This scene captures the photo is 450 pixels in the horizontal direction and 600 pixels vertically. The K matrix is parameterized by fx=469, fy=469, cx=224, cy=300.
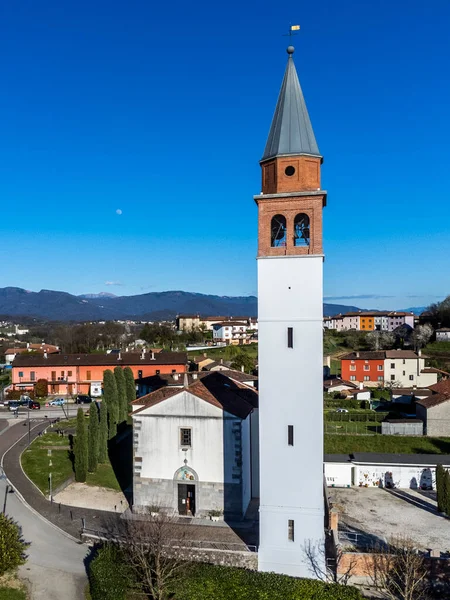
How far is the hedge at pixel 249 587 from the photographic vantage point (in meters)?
17.3

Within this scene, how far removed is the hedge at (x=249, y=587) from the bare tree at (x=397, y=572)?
7.09 feet

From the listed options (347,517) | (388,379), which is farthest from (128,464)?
(388,379)

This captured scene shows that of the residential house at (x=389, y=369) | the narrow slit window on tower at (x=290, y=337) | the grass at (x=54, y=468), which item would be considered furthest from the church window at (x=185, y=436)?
the residential house at (x=389, y=369)

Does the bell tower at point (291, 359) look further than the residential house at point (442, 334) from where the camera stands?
No

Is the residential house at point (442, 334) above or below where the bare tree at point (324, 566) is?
above

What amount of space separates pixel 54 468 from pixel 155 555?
16.9 metres

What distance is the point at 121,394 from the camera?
146 ft

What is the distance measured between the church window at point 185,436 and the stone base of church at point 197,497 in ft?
6.92

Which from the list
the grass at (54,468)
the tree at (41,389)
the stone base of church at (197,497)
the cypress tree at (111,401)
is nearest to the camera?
the stone base of church at (197,497)

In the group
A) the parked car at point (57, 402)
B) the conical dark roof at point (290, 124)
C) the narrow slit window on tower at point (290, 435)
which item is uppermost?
the conical dark roof at point (290, 124)

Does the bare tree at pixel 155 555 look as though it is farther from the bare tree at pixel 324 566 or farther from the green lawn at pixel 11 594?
the bare tree at pixel 324 566

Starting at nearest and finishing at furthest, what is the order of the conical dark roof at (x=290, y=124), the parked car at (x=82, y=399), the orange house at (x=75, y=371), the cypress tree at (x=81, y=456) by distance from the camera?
the conical dark roof at (x=290, y=124) < the cypress tree at (x=81, y=456) < the parked car at (x=82, y=399) < the orange house at (x=75, y=371)

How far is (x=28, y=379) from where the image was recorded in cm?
6275

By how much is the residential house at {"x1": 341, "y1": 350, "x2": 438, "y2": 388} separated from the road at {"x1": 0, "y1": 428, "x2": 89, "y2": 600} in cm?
5150
